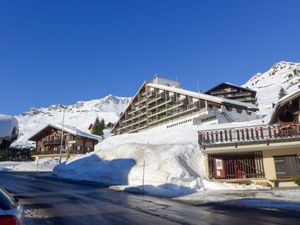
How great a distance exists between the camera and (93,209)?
1302 cm

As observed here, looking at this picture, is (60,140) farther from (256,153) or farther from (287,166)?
(287,166)

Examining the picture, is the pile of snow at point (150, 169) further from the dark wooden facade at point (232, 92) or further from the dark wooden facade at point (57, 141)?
the dark wooden facade at point (232, 92)

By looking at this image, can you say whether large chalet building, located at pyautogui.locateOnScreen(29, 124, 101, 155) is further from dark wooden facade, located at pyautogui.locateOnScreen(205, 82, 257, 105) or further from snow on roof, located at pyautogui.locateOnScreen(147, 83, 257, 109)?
dark wooden facade, located at pyautogui.locateOnScreen(205, 82, 257, 105)

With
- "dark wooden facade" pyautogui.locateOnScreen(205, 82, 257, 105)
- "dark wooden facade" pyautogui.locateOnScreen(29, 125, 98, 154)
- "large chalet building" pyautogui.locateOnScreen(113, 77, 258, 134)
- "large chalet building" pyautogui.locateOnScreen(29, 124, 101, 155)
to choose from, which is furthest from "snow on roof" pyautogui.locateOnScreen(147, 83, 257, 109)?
"dark wooden facade" pyautogui.locateOnScreen(205, 82, 257, 105)

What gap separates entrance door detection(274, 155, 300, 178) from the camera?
82.0 feet

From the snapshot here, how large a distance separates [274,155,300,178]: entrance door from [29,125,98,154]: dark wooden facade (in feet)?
174

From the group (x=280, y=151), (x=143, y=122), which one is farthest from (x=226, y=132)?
(x=143, y=122)

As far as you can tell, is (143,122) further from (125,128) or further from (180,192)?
(180,192)

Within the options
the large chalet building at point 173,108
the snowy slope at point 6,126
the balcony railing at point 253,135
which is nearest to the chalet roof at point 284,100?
the balcony railing at point 253,135

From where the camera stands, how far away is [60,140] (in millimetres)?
75000

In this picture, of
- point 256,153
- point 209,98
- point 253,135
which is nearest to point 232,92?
point 209,98

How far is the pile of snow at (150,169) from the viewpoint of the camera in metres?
23.7

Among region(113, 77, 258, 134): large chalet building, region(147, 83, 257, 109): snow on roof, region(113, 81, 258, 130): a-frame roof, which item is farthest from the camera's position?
region(113, 81, 258, 130): a-frame roof

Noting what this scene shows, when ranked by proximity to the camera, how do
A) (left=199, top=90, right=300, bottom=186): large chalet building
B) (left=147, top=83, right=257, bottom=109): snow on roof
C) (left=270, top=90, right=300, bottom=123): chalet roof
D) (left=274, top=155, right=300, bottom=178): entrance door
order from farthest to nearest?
1. (left=147, top=83, right=257, bottom=109): snow on roof
2. (left=270, top=90, right=300, bottom=123): chalet roof
3. (left=274, top=155, right=300, bottom=178): entrance door
4. (left=199, top=90, right=300, bottom=186): large chalet building
